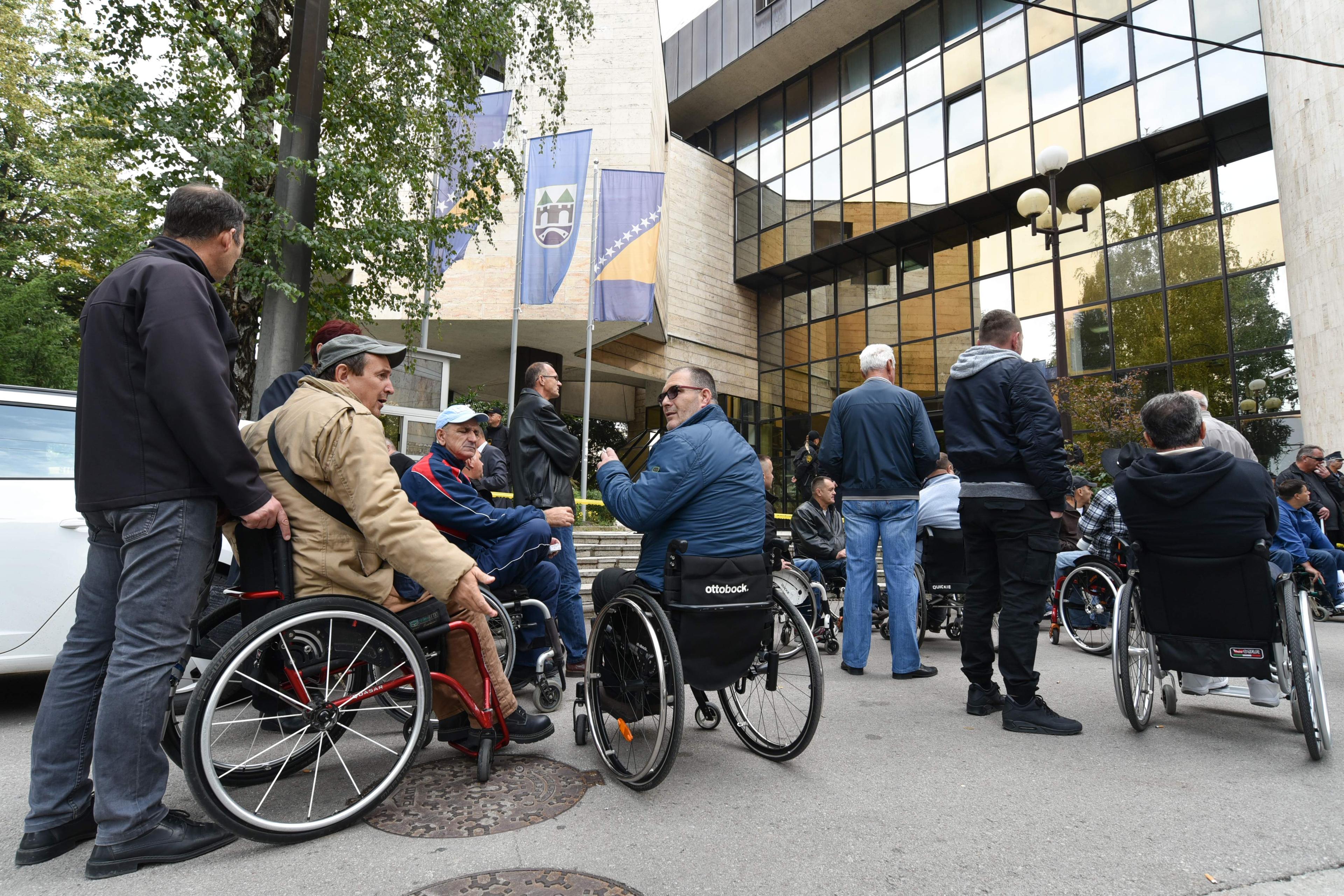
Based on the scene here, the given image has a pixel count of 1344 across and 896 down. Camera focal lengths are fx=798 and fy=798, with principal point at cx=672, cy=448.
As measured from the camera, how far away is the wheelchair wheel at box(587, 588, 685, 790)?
2.84 metres

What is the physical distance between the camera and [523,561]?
171 inches

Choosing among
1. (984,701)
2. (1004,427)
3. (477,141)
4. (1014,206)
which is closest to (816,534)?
(984,701)

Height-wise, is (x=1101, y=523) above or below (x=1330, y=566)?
above

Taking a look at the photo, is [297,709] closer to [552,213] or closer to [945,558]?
[945,558]

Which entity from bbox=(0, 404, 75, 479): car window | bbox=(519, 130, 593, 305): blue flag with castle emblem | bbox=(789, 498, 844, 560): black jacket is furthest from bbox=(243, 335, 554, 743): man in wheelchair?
bbox=(519, 130, 593, 305): blue flag with castle emblem

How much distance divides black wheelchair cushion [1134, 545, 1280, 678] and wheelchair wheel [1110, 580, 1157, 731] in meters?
0.10

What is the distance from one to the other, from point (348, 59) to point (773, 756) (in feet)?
29.1

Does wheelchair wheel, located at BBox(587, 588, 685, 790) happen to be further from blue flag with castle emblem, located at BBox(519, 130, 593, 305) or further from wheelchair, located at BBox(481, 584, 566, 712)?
blue flag with castle emblem, located at BBox(519, 130, 593, 305)

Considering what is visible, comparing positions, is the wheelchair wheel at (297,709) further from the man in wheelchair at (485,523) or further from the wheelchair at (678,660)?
the man in wheelchair at (485,523)

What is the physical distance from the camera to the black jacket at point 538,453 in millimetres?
5262

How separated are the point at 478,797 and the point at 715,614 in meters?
1.08

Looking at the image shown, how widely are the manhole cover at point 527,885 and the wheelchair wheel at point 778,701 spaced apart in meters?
1.12

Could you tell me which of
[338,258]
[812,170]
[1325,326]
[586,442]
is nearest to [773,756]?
[338,258]

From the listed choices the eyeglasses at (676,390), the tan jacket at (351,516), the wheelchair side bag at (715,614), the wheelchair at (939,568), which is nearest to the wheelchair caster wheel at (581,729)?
the wheelchair side bag at (715,614)
